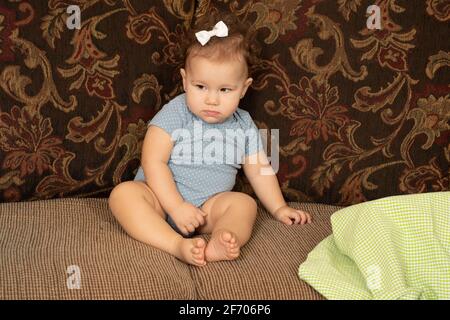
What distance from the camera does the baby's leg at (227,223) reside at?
152cm

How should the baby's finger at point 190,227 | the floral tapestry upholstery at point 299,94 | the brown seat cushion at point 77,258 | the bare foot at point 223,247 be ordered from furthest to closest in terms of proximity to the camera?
the floral tapestry upholstery at point 299,94 < the baby's finger at point 190,227 < the bare foot at point 223,247 < the brown seat cushion at point 77,258

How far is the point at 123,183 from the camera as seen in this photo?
1.75m

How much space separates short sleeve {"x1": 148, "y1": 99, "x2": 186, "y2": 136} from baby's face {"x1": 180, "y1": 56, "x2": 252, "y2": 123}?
0.13ft

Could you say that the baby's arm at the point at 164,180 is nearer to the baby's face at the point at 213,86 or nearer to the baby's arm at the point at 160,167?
the baby's arm at the point at 160,167

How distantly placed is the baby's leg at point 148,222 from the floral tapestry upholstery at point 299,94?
16 cm

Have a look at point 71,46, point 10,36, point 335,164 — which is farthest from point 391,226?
point 10,36

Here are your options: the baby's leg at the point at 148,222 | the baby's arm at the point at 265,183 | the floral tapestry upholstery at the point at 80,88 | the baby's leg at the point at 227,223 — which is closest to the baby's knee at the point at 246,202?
the baby's leg at the point at 227,223

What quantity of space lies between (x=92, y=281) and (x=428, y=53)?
118 centimetres

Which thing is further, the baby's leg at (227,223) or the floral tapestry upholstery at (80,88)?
the floral tapestry upholstery at (80,88)

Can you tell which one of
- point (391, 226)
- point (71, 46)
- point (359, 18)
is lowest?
Result: point (391, 226)

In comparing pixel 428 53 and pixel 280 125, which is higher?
pixel 428 53

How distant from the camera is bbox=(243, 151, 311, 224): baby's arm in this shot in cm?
186
